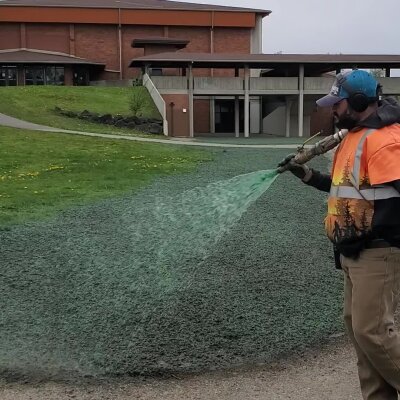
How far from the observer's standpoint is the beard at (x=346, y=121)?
3391 millimetres

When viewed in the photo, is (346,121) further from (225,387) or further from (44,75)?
(44,75)

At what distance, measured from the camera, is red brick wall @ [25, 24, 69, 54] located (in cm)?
6181

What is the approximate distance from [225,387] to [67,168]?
1191 cm

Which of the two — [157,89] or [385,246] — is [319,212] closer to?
[385,246]

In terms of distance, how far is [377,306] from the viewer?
3.26 m

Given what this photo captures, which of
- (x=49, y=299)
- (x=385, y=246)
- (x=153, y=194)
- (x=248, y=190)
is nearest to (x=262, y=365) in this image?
(x=248, y=190)

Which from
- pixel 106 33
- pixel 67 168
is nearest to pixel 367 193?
pixel 67 168

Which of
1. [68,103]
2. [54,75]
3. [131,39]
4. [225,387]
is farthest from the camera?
[131,39]

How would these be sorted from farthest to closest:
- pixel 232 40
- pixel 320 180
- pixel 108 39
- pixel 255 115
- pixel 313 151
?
pixel 232 40
pixel 108 39
pixel 255 115
pixel 320 180
pixel 313 151

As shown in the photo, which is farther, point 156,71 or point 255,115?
point 255,115

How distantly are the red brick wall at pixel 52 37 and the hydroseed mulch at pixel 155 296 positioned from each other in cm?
5666

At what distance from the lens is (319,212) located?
34.1 feet

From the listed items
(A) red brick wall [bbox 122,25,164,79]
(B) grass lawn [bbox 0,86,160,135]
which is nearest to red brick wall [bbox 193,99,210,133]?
(B) grass lawn [bbox 0,86,160,135]

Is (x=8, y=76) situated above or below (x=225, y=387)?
above
